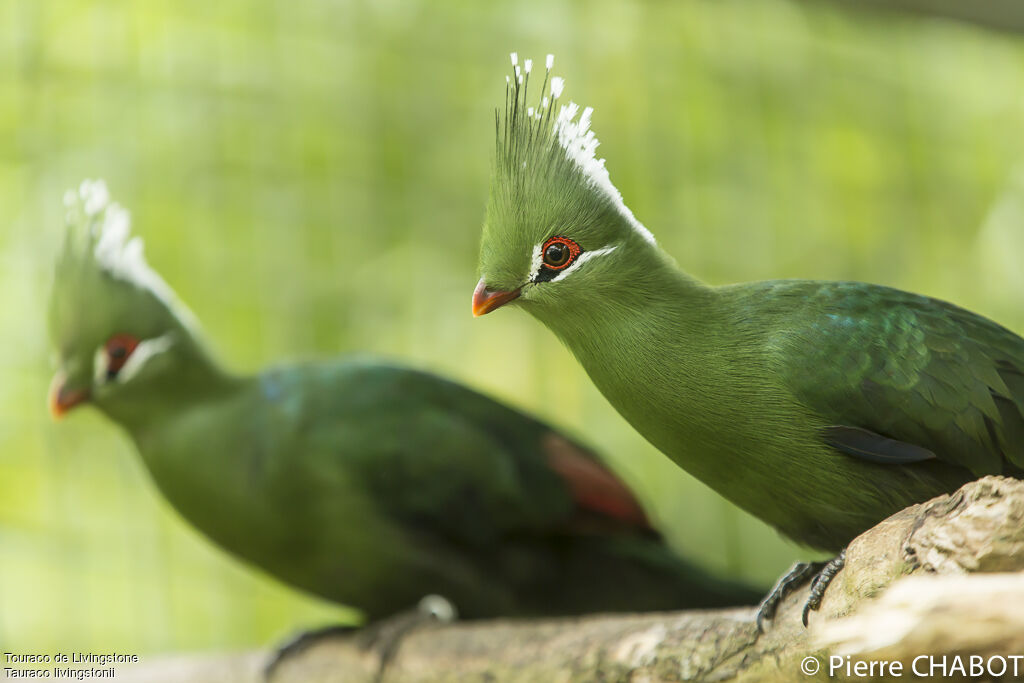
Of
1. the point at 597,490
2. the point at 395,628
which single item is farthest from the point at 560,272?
the point at 395,628

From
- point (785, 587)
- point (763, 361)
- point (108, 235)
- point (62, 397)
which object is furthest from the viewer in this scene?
point (108, 235)

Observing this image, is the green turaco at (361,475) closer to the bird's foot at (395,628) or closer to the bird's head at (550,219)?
the bird's foot at (395,628)

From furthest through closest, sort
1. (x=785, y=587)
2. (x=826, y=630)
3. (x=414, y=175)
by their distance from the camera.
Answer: (x=414, y=175), (x=785, y=587), (x=826, y=630)

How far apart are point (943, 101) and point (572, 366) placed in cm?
141

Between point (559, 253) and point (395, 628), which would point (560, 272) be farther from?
point (395, 628)

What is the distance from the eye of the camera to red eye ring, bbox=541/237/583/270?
128 cm

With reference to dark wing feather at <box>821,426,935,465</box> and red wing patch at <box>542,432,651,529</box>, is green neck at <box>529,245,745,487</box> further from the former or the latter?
red wing patch at <box>542,432,651,529</box>

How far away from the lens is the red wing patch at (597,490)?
2166 mm

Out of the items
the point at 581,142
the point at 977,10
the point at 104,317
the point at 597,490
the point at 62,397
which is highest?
the point at 977,10

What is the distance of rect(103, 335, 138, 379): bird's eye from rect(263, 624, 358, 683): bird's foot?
755 mm

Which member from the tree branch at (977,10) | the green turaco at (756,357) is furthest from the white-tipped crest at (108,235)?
the tree branch at (977,10)

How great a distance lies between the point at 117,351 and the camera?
2.22 m

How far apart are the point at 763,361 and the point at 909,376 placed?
0.56 feet

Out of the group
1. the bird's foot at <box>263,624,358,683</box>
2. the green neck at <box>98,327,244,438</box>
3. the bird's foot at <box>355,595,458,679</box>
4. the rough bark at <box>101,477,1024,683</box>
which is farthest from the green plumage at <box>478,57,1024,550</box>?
the bird's foot at <box>263,624,358,683</box>
